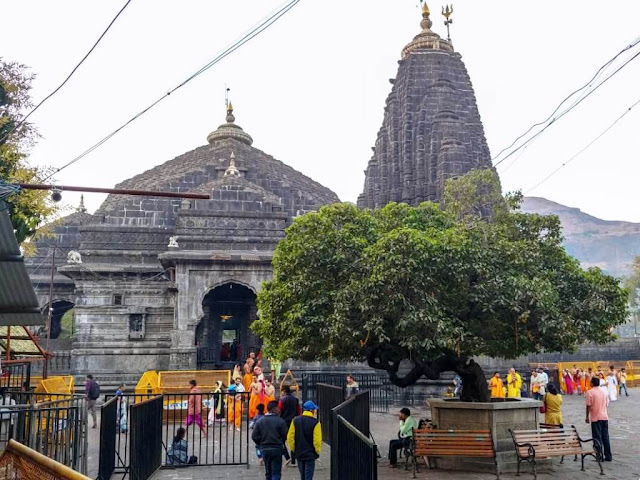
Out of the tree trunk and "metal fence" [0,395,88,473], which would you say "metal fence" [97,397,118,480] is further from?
the tree trunk

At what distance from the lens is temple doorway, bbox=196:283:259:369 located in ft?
96.9

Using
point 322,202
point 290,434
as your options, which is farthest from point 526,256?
point 322,202

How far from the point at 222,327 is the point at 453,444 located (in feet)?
83.9

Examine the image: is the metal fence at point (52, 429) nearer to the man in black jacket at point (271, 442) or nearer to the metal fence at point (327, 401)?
the man in black jacket at point (271, 442)

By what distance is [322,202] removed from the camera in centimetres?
3738

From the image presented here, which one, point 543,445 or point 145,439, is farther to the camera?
point 543,445

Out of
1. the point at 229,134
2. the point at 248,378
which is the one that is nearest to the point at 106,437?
the point at 248,378

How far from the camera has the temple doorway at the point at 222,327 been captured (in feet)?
96.9

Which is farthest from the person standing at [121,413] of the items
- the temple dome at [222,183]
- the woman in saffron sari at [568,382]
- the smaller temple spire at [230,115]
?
the smaller temple spire at [230,115]

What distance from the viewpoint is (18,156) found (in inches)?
655

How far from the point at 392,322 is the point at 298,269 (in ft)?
7.66

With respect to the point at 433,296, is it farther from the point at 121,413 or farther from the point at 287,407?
the point at 121,413

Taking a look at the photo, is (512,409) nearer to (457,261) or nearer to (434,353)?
(434,353)

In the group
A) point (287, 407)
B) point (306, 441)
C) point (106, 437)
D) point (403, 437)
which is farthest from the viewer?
point (403, 437)
